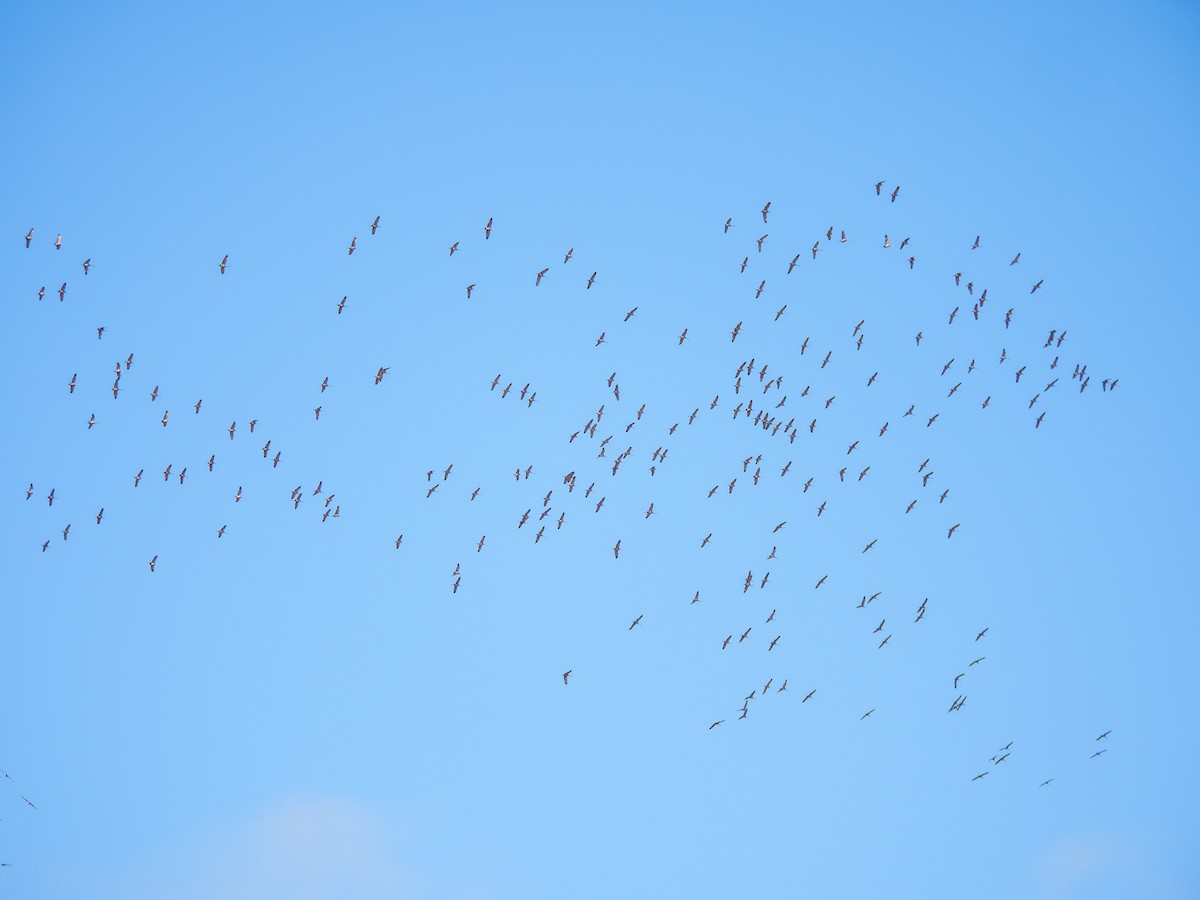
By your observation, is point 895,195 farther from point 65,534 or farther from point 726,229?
point 65,534

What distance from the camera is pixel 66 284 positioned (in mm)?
52094

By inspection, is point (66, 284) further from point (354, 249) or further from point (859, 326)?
point (859, 326)

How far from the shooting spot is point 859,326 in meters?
59.1

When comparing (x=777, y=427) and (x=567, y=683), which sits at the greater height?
(x=777, y=427)

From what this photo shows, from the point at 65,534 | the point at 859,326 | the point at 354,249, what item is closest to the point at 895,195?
the point at 859,326

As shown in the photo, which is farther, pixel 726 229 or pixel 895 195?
pixel 895 195

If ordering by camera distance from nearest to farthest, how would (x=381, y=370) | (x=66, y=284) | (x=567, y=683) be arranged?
1. (x=66, y=284)
2. (x=381, y=370)
3. (x=567, y=683)

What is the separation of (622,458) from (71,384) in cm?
2274

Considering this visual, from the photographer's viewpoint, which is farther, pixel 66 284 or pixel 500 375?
pixel 500 375

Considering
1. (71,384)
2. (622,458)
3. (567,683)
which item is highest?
(71,384)

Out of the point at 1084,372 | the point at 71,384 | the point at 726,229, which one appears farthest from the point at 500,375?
the point at 1084,372

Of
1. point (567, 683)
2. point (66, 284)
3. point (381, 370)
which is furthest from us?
Answer: point (567, 683)

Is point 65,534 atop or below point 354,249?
below

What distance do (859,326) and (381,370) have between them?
812 inches
